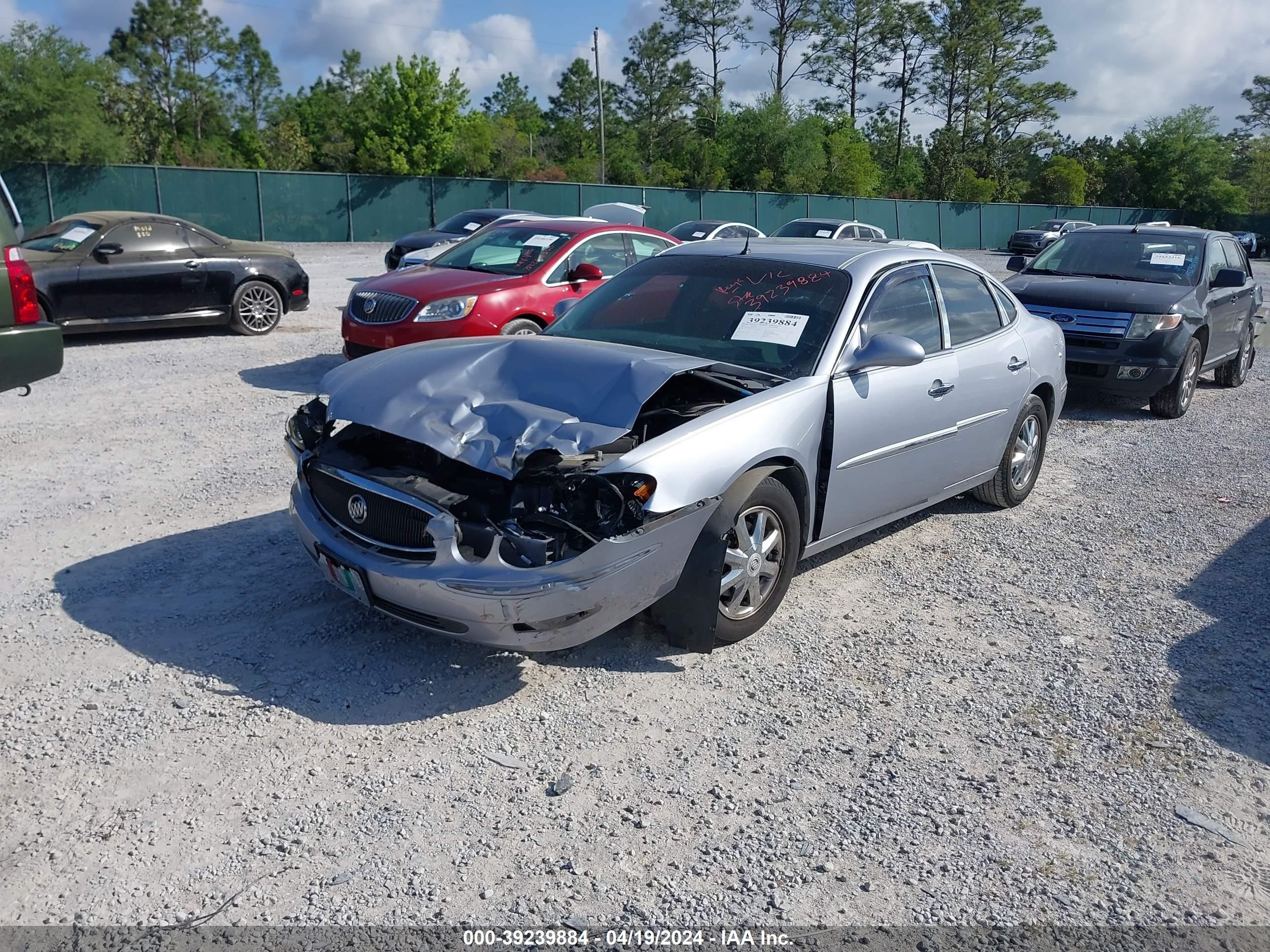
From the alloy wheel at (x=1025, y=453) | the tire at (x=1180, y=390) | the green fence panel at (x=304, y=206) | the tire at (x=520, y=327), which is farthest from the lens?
the green fence panel at (x=304, y=206)

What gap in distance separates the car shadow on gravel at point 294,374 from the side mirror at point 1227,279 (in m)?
8.67

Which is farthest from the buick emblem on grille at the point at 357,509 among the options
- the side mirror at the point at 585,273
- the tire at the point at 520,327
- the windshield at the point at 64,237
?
the windshield at the point at 64,237

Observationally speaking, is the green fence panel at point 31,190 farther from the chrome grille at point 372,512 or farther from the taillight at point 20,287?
the chrome grille at point 372,512

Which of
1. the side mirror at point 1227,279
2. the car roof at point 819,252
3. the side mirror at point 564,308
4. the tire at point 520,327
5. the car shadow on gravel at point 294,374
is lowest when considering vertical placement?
the car shadow on gravel at point 294,374

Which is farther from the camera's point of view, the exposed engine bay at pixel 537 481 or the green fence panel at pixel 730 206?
the green fence panel at pixel 730 206

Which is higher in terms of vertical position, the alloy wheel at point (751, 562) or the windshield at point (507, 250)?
the windshield at point (507, 250)

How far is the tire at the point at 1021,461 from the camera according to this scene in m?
6.61

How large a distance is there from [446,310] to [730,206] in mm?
37268

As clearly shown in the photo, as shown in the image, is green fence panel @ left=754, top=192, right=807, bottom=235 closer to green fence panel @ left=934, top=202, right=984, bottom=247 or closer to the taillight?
green fence panel @ left=934, top=202, right=984, bottom=247

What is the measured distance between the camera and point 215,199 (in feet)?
108

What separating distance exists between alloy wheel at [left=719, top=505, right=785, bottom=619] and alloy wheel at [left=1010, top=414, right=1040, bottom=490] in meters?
2.67

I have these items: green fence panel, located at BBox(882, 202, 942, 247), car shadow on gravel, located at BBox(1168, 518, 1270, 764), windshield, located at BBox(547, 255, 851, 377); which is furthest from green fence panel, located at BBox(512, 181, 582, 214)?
car shadow on gravel, located at BBox(1168, 518, 1270, 764)

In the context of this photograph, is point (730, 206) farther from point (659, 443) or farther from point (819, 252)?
point (659, 443)

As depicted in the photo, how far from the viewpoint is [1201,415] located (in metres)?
10.3
